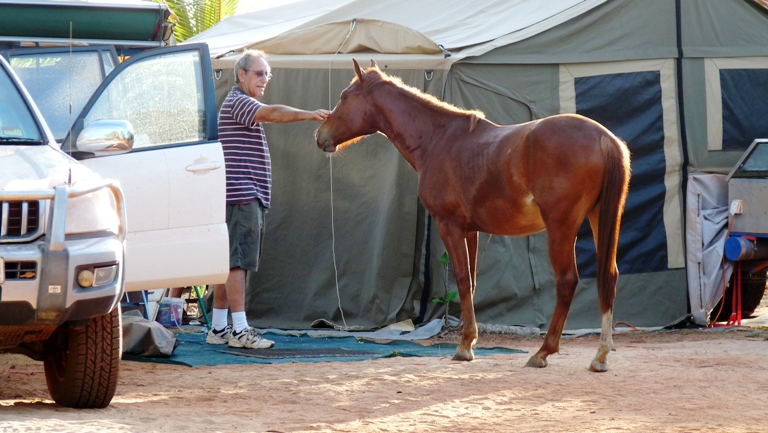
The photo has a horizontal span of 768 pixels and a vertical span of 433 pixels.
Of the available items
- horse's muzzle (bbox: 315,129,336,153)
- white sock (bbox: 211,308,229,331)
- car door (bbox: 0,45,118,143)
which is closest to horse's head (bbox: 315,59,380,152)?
horse's muzzle (bbox: 315,129,336,153)

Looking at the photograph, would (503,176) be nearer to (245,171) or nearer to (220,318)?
(245,171)

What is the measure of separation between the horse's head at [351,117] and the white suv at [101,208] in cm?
153

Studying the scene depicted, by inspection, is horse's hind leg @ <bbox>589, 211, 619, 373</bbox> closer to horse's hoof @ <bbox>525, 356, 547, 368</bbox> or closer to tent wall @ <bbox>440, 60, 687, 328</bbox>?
horse's hoof @ <bbox>525, 356, 547, 368</bbox>

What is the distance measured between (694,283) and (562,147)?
11.1 ft

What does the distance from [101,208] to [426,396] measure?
2208 millimetres

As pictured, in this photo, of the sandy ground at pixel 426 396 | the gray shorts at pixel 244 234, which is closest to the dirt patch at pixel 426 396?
the sandy ground at pixel 426 396

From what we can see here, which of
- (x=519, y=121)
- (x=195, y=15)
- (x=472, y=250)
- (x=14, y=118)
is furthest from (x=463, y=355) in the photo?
(x=195, y=15)

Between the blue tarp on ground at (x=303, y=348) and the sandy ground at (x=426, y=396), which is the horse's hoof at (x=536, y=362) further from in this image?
the blue tarp on ground at (x=303, y=348)

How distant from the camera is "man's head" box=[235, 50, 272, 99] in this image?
7.68 metres

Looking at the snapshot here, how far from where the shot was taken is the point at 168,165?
233 inches

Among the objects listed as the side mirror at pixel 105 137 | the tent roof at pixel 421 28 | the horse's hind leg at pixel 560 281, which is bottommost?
the horse's hind leg at pixel 560 281

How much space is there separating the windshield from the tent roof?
442 cm

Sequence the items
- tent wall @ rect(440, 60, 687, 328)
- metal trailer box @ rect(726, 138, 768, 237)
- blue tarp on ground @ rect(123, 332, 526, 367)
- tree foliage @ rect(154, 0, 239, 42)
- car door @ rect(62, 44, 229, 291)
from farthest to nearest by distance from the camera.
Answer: tree foliage @ rect(154, 0, 239, 42)
tent wall @ rect(440, 60, 687, 328)
metal trailer box @ rect(726, 138, 768, 237)
blue tarp on ground @ rect(123, 332, 526, 367)
car door @ rect(62, 44, 229, 291)

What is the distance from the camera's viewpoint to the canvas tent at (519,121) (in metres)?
9.03
